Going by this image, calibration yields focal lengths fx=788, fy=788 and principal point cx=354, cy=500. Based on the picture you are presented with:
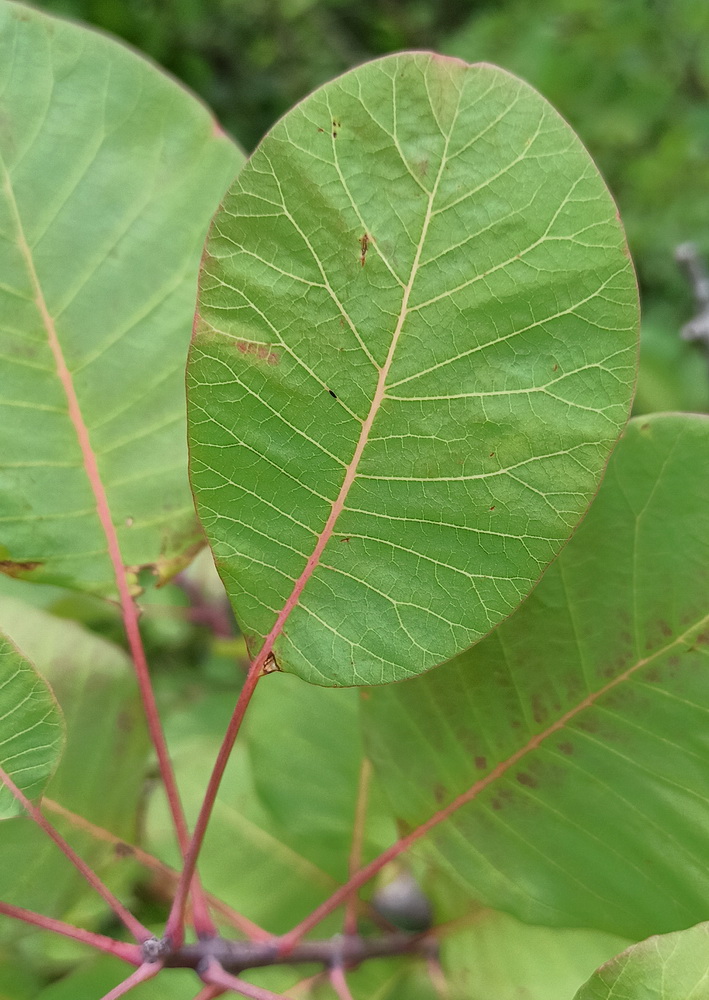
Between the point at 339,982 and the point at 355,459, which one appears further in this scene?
the point at 339,982

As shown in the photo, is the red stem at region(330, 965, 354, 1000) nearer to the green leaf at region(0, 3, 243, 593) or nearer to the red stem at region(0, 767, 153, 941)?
the red stem at region(0, 767, 153, 941)

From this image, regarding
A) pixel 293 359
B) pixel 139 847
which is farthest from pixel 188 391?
pixel 139 847

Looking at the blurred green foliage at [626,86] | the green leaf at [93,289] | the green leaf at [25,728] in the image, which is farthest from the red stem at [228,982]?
the blurred green foliage at [626,86]

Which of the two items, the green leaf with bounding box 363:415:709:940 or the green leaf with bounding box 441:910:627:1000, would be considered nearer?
the green leaf with bounding box 363:415:709:940

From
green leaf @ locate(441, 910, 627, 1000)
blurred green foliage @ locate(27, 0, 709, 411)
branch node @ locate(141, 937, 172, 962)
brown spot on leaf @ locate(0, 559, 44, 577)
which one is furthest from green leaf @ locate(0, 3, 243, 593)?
blurred green foliage @ locate(27, 0, 709, 411)

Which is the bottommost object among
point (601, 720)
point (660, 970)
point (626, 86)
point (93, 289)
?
point (660, 970)

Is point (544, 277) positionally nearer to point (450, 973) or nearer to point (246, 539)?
point (246, 539)

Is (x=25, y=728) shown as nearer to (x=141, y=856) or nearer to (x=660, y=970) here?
(x=141, y=856)

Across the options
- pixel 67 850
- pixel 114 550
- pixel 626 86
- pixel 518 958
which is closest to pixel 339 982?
pixel 518 958

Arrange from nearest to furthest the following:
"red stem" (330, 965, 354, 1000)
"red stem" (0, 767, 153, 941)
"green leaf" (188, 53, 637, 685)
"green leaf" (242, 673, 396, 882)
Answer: "green leaf" (188, 53, 637, 685) → "red stem" (0, 767, 153, 941) → "red stem" (330, 965, 354, 1000) → "green leaf" (242, 673, 396, 882)
